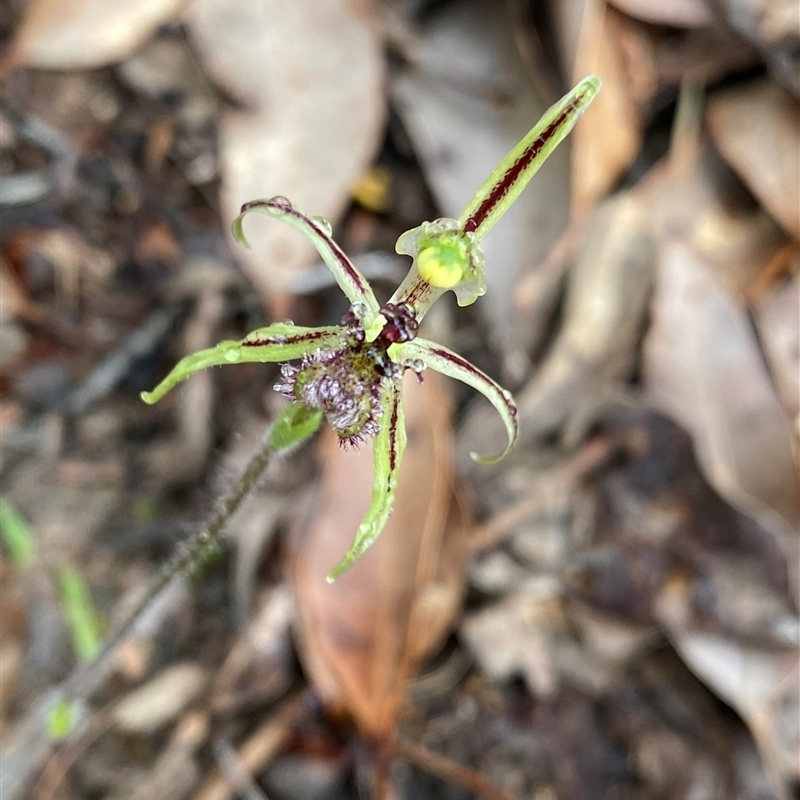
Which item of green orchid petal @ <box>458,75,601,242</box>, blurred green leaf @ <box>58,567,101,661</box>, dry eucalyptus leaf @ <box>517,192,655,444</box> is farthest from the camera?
dry eucalyptus leaf @ <box>517,192,655,444</box>

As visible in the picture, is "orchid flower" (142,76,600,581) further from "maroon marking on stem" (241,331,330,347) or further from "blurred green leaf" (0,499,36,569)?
"blurred green leaf" (0,499,36,569)

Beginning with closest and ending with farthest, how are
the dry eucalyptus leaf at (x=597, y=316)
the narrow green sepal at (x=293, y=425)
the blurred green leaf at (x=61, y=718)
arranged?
1. the narrow green sepal at (x=293, y=425)
2. the blurred green leaf at (x=61, y=718)
3. the dry eucalyptus leaf at (x=597, y=316)

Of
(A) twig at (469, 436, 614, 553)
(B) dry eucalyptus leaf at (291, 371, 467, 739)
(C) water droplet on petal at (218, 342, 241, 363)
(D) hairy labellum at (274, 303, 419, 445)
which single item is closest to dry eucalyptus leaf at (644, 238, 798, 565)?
(A) twig at (469, 436, 614, 553)

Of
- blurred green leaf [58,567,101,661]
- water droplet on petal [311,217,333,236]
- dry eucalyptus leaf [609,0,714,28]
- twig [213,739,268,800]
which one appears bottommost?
twig [213,739,268,800]

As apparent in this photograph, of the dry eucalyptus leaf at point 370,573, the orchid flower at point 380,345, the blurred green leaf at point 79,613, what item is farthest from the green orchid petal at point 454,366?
the blurred green leaf at point 79,613

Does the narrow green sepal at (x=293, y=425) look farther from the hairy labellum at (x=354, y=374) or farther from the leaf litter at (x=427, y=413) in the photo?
the leaf litter at (x=427, y=413)

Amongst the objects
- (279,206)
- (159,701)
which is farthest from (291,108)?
(159,701)
